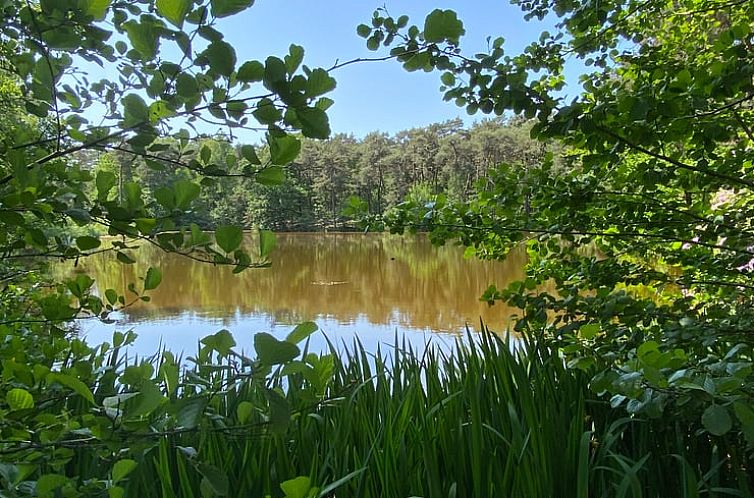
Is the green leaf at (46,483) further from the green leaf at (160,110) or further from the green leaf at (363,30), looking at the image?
the green leaf at (363,30)

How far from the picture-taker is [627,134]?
1.21 metres

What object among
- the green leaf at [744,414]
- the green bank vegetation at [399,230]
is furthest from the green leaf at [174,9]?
the green leaf at [744,414]

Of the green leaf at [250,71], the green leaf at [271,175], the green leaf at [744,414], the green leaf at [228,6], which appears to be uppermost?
the green leaf at [228,6]

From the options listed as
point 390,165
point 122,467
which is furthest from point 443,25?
point 390,165

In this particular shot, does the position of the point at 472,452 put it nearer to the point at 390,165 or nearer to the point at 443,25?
the point at 443,25

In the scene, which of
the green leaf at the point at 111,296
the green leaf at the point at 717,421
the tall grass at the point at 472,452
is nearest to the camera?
the green leaf at the point at 717,421

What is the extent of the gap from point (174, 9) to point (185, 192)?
0.19 metres

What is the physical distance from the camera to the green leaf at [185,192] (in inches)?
23.2

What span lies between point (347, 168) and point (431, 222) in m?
22.1

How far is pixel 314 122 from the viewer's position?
0.55m

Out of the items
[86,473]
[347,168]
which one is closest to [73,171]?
[86,473]

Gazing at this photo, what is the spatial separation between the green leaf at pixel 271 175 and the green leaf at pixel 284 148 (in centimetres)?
2

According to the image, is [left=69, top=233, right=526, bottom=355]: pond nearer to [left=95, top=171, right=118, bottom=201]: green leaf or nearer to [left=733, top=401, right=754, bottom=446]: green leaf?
[left=95, top=171, right=118, bottom=201]: green leaf

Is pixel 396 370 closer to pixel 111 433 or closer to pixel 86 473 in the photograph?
pixel 86 473
